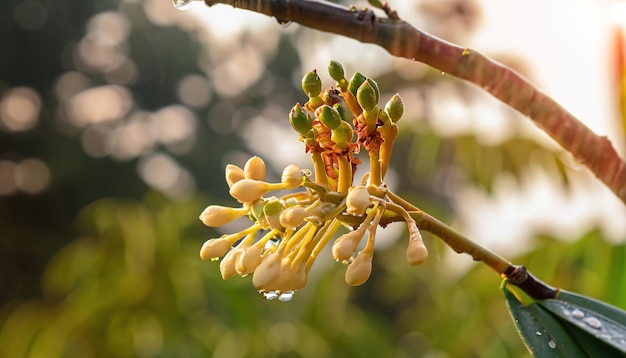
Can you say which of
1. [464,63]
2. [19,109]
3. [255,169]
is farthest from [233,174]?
[19,109]

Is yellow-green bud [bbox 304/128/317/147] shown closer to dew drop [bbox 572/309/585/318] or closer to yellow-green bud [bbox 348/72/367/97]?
yellow-green bud [bbox 348/72/367/97]

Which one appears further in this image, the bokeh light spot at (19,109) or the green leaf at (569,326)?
the bokeh light spot at (19,109)

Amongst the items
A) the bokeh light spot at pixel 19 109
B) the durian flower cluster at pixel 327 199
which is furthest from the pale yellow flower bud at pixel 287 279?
the bokeh light spot at pixel 19 109

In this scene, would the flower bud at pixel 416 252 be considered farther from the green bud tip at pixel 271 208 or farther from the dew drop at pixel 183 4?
the dew drop at pixel 183 4

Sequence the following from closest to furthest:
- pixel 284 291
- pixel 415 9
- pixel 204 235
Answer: pixel 284 291
pixel 415 9
pixel 204 235

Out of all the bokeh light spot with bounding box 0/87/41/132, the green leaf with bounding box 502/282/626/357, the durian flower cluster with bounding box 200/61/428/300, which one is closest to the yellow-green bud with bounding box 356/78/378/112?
the durian flower cluster with bounding box 200/61/428/300

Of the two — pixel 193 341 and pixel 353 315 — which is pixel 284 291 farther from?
pixel 353 315

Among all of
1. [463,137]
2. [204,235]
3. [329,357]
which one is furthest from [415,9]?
[204,235]
